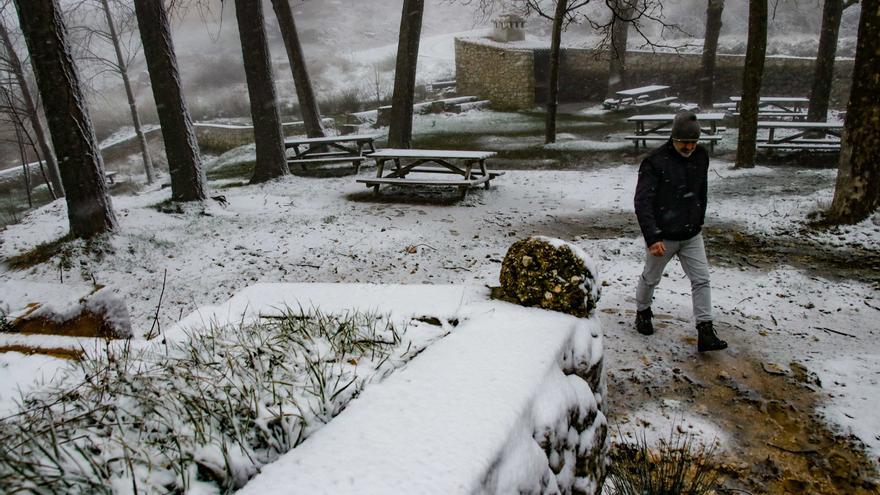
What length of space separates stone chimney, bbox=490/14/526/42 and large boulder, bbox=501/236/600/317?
28.6m

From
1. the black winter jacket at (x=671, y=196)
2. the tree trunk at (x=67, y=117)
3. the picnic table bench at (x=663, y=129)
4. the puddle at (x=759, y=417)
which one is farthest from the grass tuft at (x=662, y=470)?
the picnic table bench at (x=663, y=129)

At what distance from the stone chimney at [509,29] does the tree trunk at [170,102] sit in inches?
938

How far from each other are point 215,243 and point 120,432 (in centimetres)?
584

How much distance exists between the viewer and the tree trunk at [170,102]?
7.92 m

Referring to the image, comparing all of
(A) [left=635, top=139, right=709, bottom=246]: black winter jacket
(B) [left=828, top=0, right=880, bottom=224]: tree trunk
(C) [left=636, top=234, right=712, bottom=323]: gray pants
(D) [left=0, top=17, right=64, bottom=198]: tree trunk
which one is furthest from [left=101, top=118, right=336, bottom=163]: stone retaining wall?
(C) [left=636, top=234, right=712, bottom=323]: gray pants

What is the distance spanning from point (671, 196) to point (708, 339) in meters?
1.27

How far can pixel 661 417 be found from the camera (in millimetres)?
3408

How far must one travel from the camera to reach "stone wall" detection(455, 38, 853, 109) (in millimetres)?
22016

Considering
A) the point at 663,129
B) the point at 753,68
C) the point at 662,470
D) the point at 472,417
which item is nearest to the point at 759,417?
the point at 662,470

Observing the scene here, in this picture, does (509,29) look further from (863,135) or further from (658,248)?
(658,248)

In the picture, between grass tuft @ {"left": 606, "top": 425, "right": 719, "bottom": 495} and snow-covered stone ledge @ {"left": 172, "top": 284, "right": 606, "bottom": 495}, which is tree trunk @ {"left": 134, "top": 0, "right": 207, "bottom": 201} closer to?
snow-covered stone ledge @ {"left": 172, "top": 284, "right": 606, "bottom": 495}

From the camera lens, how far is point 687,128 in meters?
3.92

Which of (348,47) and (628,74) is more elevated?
(348,47)

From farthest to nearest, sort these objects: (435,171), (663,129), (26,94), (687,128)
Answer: (26,94)
(663,129)
(435,171)
(687,128)
